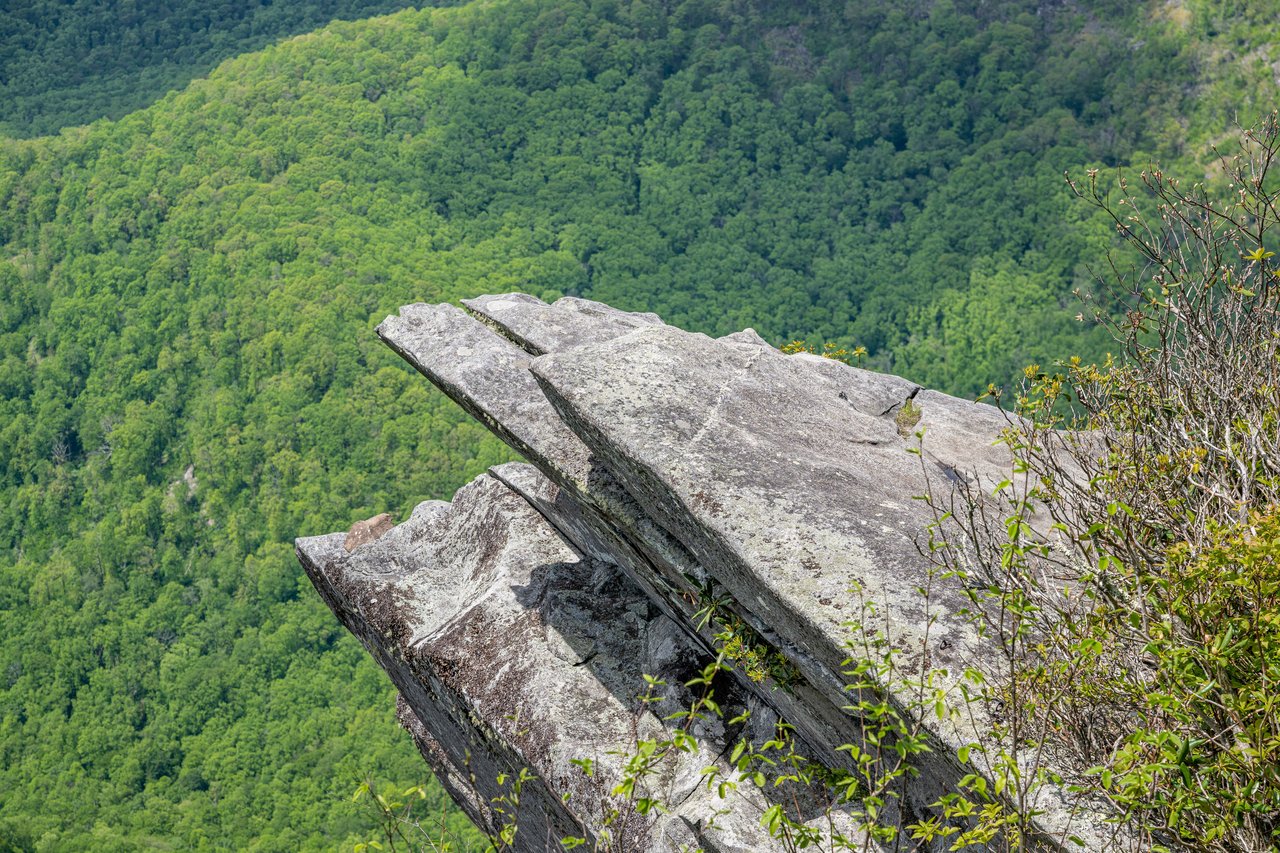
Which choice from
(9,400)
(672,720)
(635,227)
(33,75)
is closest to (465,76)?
(635,227)

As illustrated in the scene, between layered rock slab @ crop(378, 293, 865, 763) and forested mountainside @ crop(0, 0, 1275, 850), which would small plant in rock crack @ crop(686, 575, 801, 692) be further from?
forested mountainside @ crop(0, 0, 1275, 850)

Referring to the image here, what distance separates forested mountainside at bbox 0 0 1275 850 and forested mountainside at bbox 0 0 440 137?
73.6 ft

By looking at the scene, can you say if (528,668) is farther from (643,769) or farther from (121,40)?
(121,40)

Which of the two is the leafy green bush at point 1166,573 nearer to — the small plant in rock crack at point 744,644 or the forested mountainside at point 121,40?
the small plant in rock crack at point 744,644

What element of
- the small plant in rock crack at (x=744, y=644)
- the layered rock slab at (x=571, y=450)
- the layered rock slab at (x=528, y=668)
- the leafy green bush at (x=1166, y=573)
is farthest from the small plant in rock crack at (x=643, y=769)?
the leafy green bush at (x=1166, y=573)

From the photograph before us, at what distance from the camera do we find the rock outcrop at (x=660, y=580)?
685 cm

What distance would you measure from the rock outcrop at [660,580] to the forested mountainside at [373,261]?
52903 millimetres

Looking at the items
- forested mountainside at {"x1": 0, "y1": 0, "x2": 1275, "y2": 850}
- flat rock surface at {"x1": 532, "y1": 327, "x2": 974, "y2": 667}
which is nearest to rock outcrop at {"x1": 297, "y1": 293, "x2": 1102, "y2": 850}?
flat rock surface at {"x1": 532, "y1": 327, "x2": 974, "y2": 667}

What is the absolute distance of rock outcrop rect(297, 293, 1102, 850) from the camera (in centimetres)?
685

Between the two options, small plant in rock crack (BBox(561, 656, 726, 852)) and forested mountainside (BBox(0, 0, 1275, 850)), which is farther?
forested mountainside (BBox(0, 0, 1275, 850))

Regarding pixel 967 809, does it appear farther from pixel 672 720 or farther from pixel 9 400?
pixel 9 400

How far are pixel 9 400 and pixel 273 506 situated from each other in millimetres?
28493

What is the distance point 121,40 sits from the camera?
13612 centimetres

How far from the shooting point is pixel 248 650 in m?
76.1
